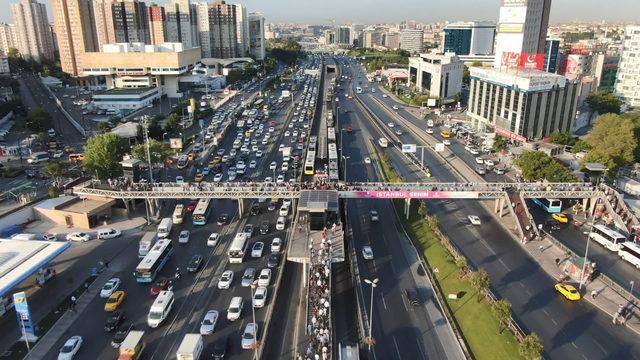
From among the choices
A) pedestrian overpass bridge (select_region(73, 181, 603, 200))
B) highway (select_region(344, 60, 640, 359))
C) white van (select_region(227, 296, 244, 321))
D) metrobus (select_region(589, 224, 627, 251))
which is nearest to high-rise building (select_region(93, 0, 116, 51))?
pedestrian overpass bridge (select_region(73, 181, 603, 200))

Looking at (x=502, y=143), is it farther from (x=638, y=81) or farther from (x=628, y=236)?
(x=638, y=81)

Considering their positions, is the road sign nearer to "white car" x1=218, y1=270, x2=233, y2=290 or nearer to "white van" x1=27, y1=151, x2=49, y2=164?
"white car" x1=218, y1=270, x2=233, y2=290

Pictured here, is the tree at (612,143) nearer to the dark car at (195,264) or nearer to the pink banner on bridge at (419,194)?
the pink banner on bridge at (419,194)

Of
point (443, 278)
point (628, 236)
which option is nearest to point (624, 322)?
point (443, 278)

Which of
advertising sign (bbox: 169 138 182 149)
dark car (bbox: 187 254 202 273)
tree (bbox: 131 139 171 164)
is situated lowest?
dark car (bbox: 187 254 202 273)

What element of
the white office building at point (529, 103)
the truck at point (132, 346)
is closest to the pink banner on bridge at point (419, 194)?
the truck at point (132, 346)
